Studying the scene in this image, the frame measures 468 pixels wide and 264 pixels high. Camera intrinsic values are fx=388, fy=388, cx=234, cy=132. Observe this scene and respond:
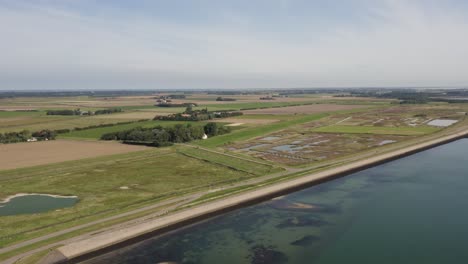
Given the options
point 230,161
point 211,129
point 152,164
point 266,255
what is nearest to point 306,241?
point 266,255

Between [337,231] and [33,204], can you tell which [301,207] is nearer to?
[337,231]

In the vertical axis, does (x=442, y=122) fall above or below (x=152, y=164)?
above

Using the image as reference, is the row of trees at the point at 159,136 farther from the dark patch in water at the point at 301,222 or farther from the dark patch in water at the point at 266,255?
the dark patch in water at the point at 266,255

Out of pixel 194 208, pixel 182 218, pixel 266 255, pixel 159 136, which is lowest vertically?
pixel 266 255

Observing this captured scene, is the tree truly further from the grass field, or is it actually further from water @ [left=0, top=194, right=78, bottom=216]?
water @ [left=0, top=194, right=78, bottom=216]

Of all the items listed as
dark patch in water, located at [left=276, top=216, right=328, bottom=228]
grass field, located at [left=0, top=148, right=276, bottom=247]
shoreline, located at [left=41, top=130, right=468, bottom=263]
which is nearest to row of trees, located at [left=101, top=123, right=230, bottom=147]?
grass field, located at [left=0, top=148, right=276, bottom=247]

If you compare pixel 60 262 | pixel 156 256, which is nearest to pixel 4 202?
pixel 60 262

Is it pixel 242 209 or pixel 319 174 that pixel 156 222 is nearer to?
pixel 242 209
